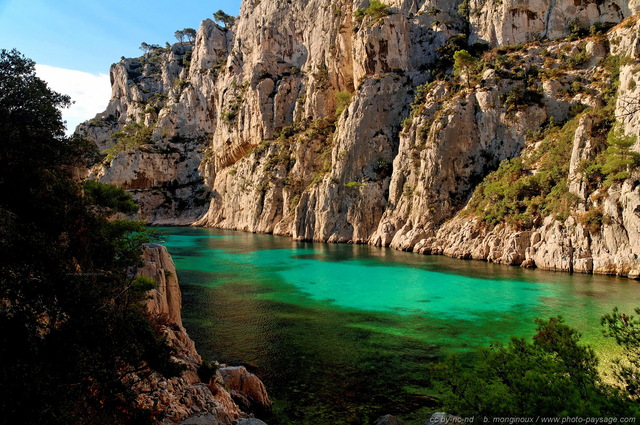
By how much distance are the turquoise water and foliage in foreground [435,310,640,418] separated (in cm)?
450

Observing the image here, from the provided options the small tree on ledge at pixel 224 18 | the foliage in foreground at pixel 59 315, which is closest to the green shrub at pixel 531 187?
the foliage in foreground at pixel 59 315

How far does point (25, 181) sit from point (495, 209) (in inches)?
1360

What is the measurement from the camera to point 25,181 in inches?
406

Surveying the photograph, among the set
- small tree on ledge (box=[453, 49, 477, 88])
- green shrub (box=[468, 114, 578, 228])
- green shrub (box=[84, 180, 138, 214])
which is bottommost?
green shrub (box=[84, 180, 138, 214])

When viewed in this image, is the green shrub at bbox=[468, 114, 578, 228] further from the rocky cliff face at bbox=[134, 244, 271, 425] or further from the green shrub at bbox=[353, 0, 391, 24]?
the green shrub at bbox=[353, 0, 391, 24]

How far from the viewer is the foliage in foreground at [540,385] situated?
537 cm

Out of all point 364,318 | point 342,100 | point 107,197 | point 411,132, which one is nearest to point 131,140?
point 342,100

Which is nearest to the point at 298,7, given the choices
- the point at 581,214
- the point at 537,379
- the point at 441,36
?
the point at 441,36

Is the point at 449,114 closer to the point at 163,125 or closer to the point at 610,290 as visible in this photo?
the point at 610,290

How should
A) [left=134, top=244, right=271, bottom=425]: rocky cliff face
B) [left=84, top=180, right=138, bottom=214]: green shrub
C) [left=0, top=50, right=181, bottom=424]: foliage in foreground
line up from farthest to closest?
[left=84, top=180, right=138, bottom=214]: green shrub
[left=134, top=244, right=271, bottom=425]: rocky cliff face
[left=0, top=50, right=181, bottom=424]: foliage in foreground

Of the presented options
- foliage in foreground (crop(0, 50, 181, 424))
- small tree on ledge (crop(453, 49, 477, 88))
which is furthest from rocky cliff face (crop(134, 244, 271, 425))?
small tree on ledge (crop(453, 49, 477, 88))

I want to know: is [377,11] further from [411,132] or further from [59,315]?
[59,315]

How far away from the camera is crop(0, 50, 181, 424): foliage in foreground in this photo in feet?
20.0

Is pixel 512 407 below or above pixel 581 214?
below
